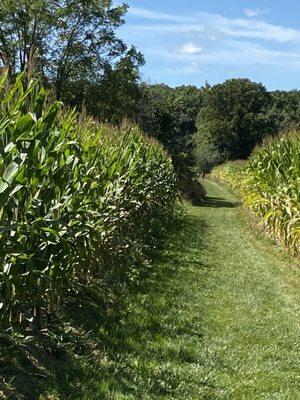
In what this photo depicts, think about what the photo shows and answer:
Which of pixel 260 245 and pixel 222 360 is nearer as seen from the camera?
pixel 222 360

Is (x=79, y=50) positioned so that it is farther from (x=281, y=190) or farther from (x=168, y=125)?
(x=281, y=190)

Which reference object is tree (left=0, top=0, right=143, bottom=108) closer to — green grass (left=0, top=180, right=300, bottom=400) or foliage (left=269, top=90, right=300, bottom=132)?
green grass (left=0, top=180, right=300, bottom=400)

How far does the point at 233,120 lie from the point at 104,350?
69399mm

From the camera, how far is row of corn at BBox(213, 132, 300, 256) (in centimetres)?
1226

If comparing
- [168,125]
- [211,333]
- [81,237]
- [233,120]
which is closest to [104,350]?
[81,237]

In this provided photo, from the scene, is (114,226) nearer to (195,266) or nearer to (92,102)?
(195,266)

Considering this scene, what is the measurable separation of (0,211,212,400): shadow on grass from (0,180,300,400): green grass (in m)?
0.01

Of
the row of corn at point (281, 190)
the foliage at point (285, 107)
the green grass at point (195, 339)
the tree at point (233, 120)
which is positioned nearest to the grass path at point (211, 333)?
the green grass at point (195, 339)

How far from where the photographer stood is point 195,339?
617 cm

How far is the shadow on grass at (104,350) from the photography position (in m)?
4.24

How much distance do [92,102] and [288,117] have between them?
52.8 m

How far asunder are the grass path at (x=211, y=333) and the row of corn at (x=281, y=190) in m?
0.84

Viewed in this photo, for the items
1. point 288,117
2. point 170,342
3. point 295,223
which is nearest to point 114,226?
point 170,342

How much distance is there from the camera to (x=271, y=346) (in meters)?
6.30
